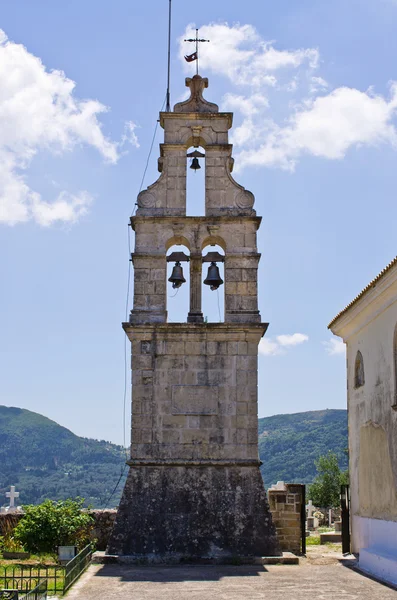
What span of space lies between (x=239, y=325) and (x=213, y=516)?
3.74m

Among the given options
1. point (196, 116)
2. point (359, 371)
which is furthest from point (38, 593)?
point (196, 116)

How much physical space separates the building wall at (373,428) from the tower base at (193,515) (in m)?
2.17

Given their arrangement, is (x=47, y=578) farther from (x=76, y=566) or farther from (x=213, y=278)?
(x=213, y=278)

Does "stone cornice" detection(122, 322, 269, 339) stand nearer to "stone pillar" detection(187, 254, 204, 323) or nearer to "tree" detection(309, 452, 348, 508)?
"stone pillar" detection(187, 254, 204, 323)

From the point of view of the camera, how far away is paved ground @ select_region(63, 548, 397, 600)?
10781 millimetres

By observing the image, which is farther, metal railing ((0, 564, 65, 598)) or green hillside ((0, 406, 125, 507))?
green hillside ((0, 406, 125, 507))

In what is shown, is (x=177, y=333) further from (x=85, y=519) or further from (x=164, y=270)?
(x=85, y=519)

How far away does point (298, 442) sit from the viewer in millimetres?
126625


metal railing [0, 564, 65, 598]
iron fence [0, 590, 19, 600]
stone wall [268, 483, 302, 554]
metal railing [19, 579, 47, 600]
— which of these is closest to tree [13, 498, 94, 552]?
metal railing [0, 564, 65, 598]

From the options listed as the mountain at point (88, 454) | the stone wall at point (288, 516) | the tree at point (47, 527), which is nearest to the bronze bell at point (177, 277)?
the stone wall at point (288, 516)

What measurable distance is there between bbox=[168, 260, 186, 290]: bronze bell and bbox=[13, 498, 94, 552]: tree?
16.5 ft

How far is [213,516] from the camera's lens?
48.5 ft

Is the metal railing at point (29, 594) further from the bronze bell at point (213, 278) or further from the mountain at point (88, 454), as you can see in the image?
the mountain at point (88, 454)

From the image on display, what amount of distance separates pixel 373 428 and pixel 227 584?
4.75 meters
